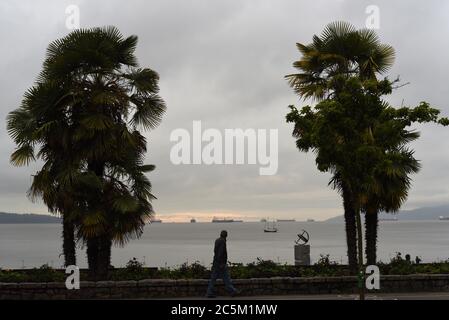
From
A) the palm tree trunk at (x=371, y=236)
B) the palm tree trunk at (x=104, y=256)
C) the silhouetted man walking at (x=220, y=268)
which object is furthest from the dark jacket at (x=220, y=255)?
the palm tree trunk at (x=371, y=236)

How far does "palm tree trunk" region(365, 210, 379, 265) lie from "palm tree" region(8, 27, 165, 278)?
7.36 metres

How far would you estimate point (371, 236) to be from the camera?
62.7 feet

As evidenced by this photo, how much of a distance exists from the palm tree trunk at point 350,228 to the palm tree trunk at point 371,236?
89 cm

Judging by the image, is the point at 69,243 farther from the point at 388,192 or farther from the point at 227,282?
the point at 388,192

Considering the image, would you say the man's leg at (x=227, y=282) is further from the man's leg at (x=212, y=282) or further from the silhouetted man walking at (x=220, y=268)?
the man's leg at (x=212, y=282)

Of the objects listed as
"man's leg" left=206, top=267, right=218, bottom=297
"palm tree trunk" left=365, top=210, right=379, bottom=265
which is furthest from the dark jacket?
"palm tree trunk" left=365, top=210, right=379, bottom=265

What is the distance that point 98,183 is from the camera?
16.7 meters

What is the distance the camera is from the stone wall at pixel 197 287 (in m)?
15.0

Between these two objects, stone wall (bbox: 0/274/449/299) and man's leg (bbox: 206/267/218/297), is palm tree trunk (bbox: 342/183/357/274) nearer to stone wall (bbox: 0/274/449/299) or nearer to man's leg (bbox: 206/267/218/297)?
stone wall (bbox: 0/274/449/299)

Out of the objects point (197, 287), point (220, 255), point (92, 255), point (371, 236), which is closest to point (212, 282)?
point (220, 255)

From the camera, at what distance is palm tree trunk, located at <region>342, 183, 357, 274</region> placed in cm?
1783

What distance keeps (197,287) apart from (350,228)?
18.9 ft
